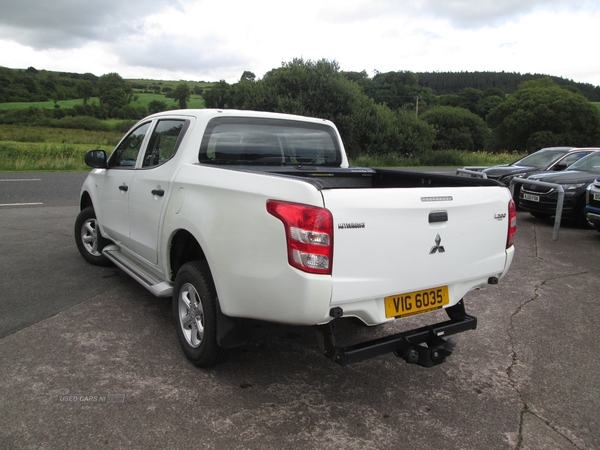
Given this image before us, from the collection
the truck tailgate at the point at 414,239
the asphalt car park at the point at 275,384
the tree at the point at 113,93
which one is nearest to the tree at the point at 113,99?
the tree at the point at 113,93

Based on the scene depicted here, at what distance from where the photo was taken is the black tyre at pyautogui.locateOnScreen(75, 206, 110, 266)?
5.80m

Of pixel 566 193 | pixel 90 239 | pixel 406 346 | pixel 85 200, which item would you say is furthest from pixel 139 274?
pixel 566 193

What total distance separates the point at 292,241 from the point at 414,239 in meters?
0.76

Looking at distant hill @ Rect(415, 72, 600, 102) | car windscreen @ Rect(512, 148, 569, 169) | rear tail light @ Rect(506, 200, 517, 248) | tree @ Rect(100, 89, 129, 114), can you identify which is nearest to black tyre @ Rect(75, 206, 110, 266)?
rear tail light @ Rect(506, 200, 517, 248)

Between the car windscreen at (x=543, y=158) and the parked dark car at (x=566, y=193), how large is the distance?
1.87 metres

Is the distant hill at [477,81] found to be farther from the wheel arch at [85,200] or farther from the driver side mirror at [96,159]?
the driver side mirror at [96,159]

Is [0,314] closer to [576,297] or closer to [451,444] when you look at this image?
[451,444]

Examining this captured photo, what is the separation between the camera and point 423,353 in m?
3.03

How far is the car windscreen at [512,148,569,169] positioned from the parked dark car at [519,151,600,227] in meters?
1.87

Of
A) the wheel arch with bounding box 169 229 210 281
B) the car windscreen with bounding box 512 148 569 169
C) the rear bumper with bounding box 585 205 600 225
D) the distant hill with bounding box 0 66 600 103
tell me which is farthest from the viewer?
the distant hill with bounding box 0 66 600 103

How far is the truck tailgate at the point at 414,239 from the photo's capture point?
2.65m

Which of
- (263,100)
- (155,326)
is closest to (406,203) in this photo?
(155,326)

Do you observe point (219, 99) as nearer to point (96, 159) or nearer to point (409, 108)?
point (409, 108)

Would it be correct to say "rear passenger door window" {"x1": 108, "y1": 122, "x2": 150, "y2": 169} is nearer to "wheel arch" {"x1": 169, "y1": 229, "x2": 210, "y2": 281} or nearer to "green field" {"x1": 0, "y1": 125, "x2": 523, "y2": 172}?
"wheel arch" {"x1": 169, "y1": 229, "x2": 210, "y2": 281}
